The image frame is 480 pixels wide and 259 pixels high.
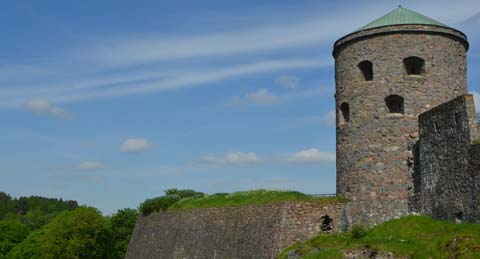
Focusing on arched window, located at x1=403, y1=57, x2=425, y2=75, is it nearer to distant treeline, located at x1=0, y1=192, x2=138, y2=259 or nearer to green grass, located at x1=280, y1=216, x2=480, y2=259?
green grass, located at x1=280, y1=216, x2=480, y2=259

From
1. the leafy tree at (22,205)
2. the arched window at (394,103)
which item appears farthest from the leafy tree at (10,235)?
the leafy tree at (22,205)

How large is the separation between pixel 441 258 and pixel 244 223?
9.96m

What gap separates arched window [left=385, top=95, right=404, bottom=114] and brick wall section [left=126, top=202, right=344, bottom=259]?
4.40 meters

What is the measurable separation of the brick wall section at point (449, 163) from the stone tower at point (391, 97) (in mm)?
1114

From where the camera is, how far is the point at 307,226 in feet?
70.3

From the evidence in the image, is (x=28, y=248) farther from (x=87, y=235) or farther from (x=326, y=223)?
(x=326, y=223)

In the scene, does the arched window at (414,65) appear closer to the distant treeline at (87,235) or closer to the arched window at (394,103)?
the arched window at (394,103)

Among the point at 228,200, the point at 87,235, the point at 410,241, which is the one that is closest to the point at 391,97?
the point at 410,241

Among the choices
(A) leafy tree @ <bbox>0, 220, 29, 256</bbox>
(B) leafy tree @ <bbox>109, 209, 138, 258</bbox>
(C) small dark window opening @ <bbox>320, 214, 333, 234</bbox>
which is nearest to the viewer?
(C) small dark window opening @ <bbox>320, 214, 333, 234</bbox>

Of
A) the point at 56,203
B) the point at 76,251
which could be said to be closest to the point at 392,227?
the point at 76,251

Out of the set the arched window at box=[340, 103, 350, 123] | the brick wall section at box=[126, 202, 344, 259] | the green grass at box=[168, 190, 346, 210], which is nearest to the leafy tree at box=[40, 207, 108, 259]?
the brick wall section at box=[126, 202, 344, 259]

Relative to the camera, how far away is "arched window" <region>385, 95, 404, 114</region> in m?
21.8

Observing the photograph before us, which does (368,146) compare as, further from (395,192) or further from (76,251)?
(76,251)

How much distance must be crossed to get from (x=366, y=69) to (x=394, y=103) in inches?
70.0
